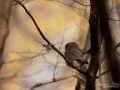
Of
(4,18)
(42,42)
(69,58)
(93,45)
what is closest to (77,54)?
(69,58)

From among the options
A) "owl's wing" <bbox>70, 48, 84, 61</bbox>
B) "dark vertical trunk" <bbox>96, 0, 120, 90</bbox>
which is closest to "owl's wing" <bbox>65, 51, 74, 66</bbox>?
"owl's wing" <bbox>70, 48, 84, 61</bbox>

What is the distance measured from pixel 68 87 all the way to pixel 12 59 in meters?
0.24

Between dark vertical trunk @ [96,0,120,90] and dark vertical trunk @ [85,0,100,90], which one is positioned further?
dark vertical trunk @ [85,0,100,90]

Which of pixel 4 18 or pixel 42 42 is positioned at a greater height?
pixel 4 18

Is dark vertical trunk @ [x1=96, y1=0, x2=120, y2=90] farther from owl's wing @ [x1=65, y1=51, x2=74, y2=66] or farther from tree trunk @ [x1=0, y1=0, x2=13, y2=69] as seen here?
tree trunk @ [x1=0, y1=0, x2=13, y2=69]

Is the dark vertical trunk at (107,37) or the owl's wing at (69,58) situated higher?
the dark vertical trunk at (107,37)

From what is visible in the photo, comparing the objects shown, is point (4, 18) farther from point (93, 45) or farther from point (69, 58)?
point (93, 45)

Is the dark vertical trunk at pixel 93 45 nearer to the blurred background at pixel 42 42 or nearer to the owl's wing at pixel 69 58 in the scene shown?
the owl's wing at pixel 69 58

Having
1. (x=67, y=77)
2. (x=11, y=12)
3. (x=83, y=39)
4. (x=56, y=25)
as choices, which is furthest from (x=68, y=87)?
(x=11, y=12)

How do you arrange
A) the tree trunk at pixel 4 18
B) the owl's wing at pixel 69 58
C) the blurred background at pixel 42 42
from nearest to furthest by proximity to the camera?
the owl's wing at pixel 69 58 < the blurred background at pixel 42 42 < the tree trunk at pixel 4 18

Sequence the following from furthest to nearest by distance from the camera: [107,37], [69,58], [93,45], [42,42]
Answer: [42,42] < [69,58] < [93,45] < [107,37]

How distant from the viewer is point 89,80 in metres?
0.46

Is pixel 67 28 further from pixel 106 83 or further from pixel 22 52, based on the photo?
pixel 106 83

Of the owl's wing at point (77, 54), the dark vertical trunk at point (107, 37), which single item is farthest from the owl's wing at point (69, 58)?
the dark vertical trunk at point (107, 37)
